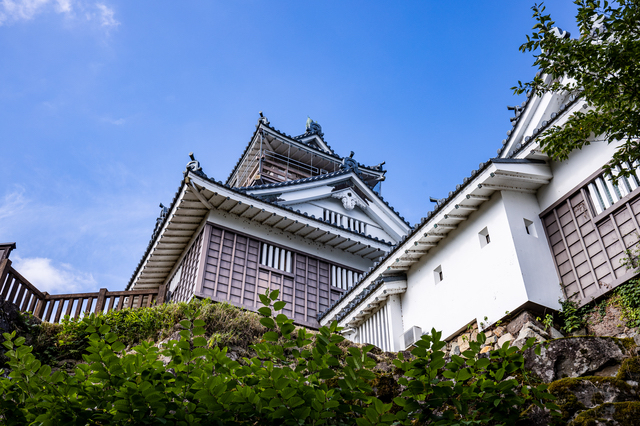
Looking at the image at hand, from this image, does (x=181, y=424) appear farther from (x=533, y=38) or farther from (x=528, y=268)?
(x=528, y=268)

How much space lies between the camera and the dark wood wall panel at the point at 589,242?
35.6 ft

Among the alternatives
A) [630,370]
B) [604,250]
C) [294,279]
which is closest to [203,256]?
[294,279]

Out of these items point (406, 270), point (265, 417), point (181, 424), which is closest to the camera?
point (181, 424)

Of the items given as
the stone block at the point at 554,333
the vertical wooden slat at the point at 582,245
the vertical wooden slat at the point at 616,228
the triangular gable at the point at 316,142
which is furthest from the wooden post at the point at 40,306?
the triangular gable at the point at 316,142

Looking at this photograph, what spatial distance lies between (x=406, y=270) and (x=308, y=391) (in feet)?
34.7

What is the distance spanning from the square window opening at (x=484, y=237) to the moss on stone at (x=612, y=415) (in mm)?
7150

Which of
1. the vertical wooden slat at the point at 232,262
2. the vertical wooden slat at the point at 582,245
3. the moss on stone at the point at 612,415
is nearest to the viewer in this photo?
the moss on stone at the point at 612,415

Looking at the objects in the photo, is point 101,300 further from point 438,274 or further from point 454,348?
point 454,348

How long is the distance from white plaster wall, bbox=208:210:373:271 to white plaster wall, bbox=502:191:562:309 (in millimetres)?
8335

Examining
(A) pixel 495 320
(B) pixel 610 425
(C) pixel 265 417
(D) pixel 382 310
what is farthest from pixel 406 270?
(C) pixel 265 417

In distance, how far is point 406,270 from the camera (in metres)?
15.3

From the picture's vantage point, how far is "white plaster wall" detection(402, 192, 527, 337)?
11805 mm

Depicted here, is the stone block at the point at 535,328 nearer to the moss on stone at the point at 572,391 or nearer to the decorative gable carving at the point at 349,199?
the moss on stone at the point at 572,391

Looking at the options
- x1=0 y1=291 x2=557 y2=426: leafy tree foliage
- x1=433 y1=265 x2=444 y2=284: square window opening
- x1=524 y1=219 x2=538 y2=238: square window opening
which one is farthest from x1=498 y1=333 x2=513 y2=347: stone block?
x1=0 y1=291 x2=557 y2=426: leafy tree foliage
